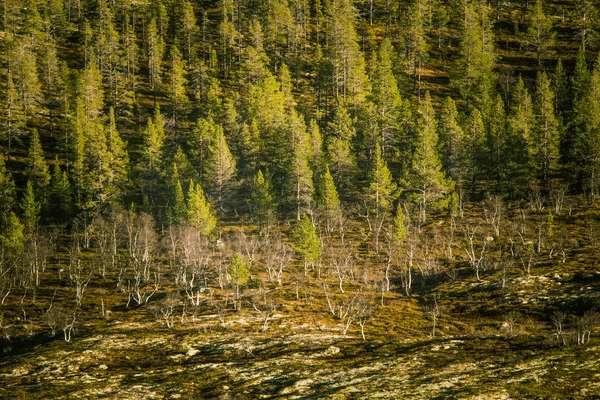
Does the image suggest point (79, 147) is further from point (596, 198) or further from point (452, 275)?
point (596, 198)

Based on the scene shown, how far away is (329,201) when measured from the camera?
8125 cm

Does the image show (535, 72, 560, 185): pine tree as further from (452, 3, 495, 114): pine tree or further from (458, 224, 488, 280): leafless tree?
(458, 224, 488, 280): leafless tree

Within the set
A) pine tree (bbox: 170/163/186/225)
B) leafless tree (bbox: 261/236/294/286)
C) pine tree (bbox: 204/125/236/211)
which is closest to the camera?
leafless tree (bbox: 261/236/294/286)

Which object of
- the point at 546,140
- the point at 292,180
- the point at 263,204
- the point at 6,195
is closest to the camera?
the point at 263,204

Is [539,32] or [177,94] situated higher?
[539,32]

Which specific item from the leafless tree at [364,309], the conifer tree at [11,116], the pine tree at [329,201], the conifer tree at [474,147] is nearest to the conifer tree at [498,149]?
A: the conifer tree at [474,147]

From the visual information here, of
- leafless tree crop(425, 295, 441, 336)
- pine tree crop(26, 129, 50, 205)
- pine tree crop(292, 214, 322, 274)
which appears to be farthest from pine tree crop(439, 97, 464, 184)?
pine tree crop(26, 129, 50, 205)

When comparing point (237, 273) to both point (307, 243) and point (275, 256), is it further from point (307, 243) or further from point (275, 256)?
point (307, 243)

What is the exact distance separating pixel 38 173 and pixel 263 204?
141 feet

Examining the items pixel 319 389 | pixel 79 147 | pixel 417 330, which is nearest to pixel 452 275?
pixel 417 330

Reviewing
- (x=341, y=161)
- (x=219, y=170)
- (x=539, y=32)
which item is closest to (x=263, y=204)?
(x=219, y=170)

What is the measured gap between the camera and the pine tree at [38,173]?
286 feet

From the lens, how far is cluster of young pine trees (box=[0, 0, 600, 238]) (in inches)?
3364

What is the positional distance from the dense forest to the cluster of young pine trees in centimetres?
50
